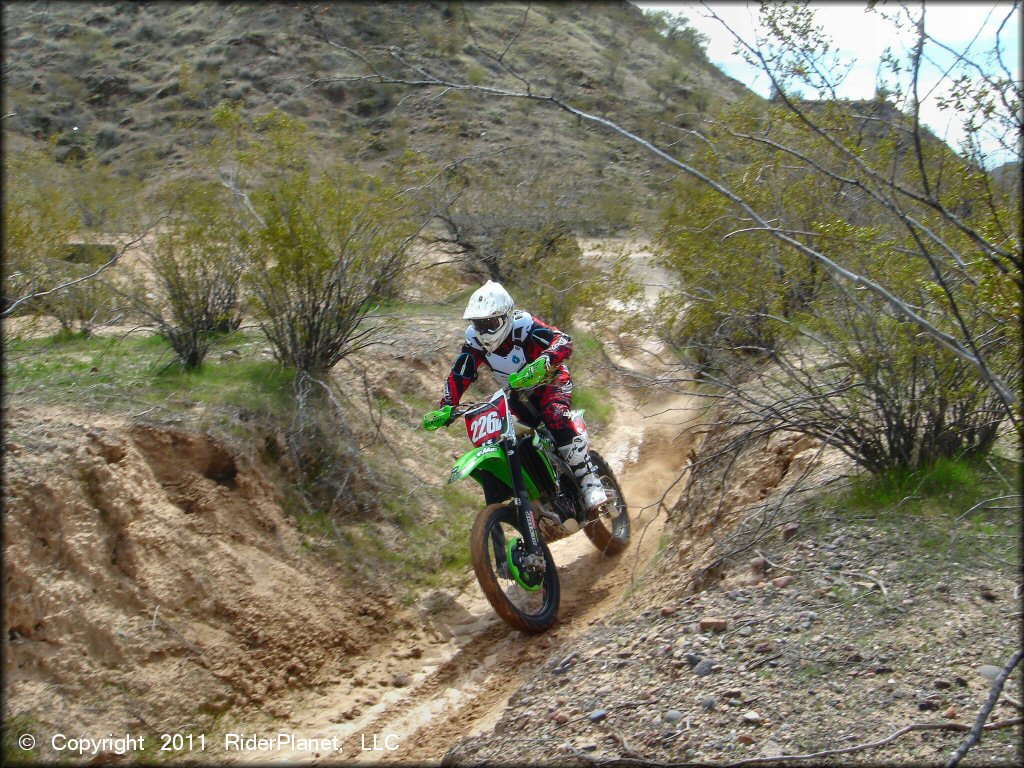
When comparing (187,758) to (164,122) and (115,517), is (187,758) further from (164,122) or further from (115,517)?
(164,122)

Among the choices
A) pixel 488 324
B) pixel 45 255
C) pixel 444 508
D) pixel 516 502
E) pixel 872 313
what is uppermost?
pixel 872 313

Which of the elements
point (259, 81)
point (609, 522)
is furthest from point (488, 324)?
point (259, 81)

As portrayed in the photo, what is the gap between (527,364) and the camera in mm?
7074

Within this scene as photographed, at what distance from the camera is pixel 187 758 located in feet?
16.3

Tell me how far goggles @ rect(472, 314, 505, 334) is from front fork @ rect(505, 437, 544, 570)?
938mm

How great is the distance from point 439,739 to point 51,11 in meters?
37.7

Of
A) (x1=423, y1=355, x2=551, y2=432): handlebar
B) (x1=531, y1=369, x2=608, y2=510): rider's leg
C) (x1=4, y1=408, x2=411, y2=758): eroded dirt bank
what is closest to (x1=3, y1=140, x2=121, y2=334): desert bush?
(x1=4, y1=408, x2=411, y2=758): eroded dirt bank

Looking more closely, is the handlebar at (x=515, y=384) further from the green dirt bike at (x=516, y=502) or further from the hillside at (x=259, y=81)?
the hillside at (x=259, y=81)

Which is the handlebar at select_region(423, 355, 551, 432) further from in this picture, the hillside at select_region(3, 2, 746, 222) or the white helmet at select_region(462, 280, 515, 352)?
the hillside at select_region(3, 2, 746, 222)

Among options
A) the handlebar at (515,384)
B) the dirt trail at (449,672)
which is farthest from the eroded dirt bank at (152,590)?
the handlebar at (515,384)

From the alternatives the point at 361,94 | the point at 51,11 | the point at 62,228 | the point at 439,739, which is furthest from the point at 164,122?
the point at 439,739

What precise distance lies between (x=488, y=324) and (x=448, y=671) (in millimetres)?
2704

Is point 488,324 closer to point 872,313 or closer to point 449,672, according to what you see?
point 449,672

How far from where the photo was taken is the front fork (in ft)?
21.0
